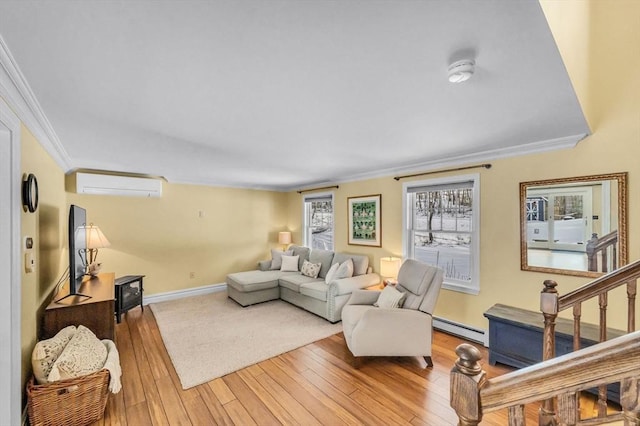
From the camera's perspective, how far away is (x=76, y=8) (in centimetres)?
100

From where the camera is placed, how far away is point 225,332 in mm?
3357

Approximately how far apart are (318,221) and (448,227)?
8.88ft

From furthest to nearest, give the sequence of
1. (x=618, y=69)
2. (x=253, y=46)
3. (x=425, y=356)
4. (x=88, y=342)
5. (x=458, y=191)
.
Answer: (x=458, y=191) → (x=425, y=356) → (x=618, y=69) → (x=88, y=342) → (x=253, y=46)

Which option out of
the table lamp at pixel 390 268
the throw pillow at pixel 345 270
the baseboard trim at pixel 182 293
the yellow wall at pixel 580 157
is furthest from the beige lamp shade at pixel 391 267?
the baseboard trim at pixel 182 293

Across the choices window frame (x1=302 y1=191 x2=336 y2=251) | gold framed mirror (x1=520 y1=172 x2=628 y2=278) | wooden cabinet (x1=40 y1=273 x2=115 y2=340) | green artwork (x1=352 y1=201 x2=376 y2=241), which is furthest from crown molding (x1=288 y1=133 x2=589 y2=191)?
wooden cabinet (x1=40 y1=273 x2=115 y2=340)

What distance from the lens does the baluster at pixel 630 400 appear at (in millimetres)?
604

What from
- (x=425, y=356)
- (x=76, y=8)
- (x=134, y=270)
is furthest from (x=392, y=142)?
(x=134, y=270)

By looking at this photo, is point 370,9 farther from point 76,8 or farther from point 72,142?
point 72,142

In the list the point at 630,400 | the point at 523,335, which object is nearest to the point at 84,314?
the point at 630,400

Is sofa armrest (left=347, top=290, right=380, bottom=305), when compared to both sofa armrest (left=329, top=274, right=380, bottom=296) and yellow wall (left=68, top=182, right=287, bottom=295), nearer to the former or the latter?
sofa armrest (left=329, top=274, right=380, bottom=296)

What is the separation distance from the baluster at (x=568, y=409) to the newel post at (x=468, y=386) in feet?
0.64

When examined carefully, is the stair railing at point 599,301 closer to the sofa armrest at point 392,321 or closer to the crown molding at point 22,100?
the sofa armrest at point 392,321

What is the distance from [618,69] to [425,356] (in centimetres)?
304

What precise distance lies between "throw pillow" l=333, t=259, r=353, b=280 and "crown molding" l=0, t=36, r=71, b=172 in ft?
11.3
